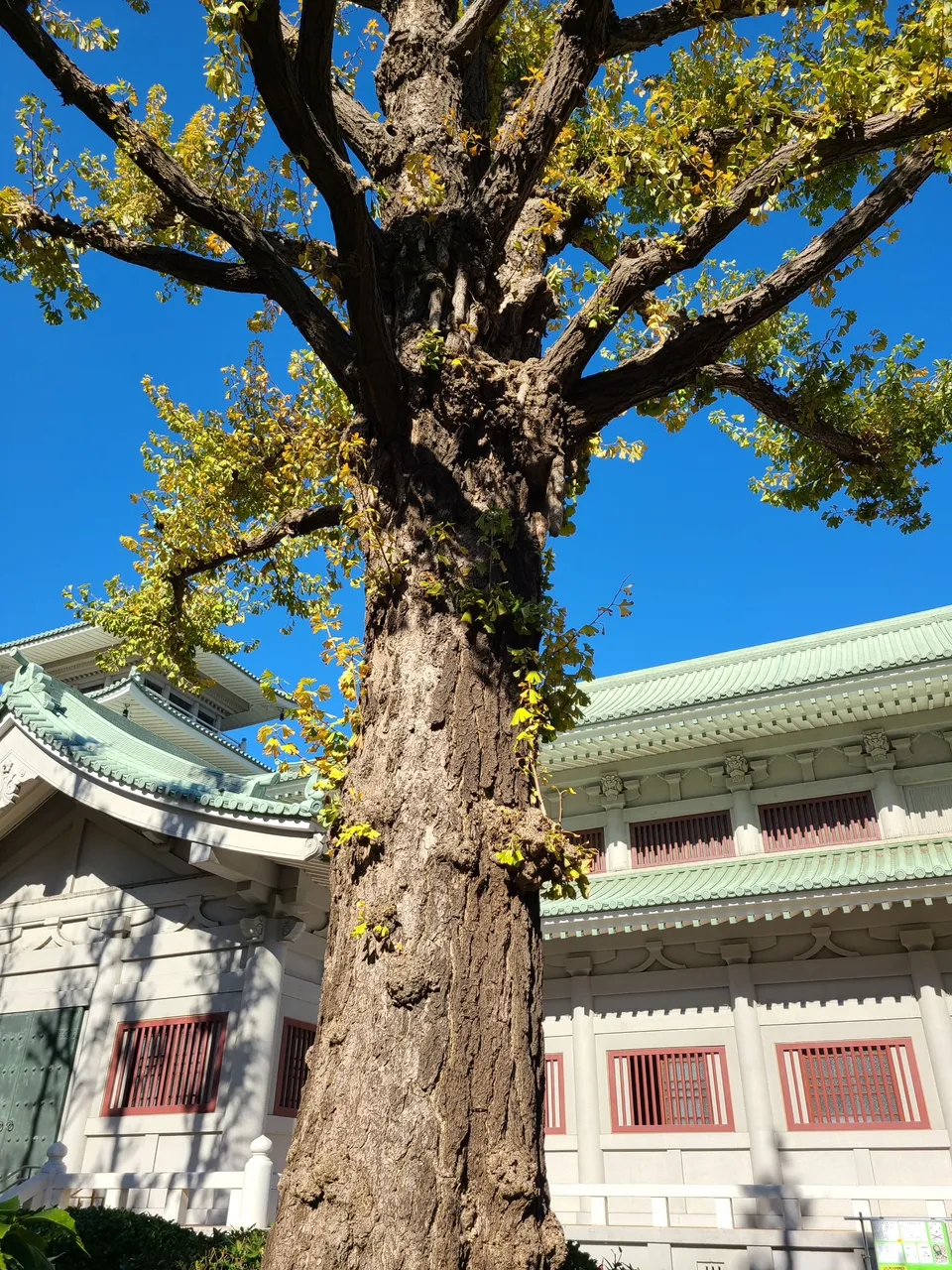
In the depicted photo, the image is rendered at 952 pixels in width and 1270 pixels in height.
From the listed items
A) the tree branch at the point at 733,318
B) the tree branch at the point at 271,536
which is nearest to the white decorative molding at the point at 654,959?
the tree branch at the point at 271,536

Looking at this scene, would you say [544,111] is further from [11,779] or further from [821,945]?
[821,945]

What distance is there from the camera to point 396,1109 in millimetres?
3109

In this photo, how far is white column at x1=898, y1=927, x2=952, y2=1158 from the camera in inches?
433

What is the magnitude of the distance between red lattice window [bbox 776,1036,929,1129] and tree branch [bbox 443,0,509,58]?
11965 mm

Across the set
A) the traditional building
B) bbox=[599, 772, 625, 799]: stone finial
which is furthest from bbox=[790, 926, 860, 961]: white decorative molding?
bbox=[599, 772, 625, 799]: stone finial

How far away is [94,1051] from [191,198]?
30.1ft

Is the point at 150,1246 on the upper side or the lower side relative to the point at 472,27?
lower

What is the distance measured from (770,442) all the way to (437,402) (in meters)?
4.94

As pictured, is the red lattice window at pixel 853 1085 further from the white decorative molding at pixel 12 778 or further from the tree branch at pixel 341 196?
the tree branch at pixel 341 196

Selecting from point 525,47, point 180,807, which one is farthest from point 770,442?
point 180,807

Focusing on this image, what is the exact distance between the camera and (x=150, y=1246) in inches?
258

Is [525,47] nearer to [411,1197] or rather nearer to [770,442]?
[770,442]

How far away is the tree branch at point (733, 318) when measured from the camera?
4.99m

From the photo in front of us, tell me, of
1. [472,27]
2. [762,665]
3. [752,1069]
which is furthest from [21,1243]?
[762,665]
